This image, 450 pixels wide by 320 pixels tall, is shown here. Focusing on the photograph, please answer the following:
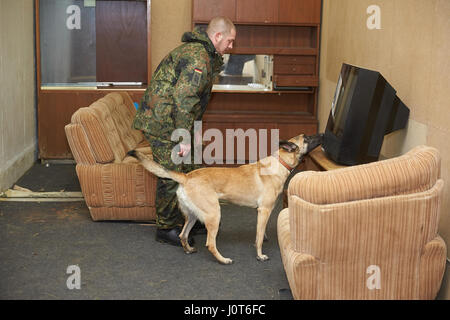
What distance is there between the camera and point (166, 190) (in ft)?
13.7

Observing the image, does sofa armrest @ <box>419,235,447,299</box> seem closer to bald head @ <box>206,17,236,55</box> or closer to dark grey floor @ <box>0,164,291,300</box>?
dark grey floor @ <box>0,164,291,300</box>

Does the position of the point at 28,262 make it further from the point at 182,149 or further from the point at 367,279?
the point at 367,279

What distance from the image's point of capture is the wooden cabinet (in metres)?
6.39

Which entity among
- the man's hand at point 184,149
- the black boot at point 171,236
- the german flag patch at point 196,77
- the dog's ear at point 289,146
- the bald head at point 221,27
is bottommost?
the black boot at point 171,236

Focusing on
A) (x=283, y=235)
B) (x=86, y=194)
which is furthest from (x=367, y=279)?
(x=86, y=194)

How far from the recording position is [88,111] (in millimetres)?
4559

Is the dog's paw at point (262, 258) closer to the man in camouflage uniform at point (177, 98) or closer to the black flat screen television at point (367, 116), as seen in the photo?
the man in camouflage uniform at point (177, 98)

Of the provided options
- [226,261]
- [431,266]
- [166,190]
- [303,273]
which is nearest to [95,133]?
[166,190]

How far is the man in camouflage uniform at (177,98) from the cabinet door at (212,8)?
241cm

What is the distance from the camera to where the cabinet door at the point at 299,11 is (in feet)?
21.0

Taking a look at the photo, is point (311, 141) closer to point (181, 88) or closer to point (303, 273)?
point (181, 88)

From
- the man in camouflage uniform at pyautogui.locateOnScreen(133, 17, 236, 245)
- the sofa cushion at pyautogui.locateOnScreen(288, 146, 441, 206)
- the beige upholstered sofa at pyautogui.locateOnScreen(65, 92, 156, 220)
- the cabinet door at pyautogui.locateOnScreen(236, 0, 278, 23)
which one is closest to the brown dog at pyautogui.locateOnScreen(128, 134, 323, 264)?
the man in camouflage uniform at pyautogui.locateOnScreen(133, 17, 236, 245)

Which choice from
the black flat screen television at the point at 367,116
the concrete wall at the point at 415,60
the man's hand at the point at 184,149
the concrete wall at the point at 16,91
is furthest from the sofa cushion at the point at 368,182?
the concrete wall at the point at 16,91

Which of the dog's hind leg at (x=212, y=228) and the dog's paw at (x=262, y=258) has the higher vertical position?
the dog's hind leg at (x=212, y=228)
